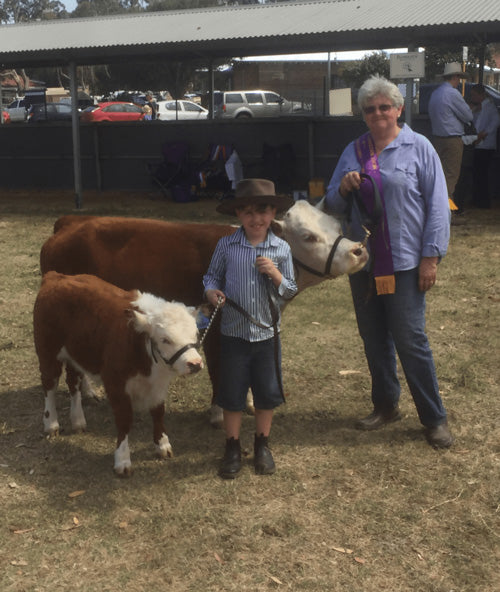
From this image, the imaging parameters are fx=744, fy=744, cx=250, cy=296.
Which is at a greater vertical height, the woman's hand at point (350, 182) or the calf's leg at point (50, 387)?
the woman's hand at point (350, 182)

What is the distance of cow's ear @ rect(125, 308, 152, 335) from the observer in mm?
3980

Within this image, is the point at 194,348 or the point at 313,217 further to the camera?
the point at 313,217

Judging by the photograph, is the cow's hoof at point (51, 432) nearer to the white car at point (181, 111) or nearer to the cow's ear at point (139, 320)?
the cow's ear at point (139, 320)

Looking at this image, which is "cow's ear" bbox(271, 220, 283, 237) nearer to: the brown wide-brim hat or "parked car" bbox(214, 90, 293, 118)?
the brown wide-brim hat

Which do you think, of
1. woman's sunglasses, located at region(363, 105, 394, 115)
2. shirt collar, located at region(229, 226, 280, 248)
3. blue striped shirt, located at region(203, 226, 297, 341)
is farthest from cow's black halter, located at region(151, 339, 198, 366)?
woman's sunglasses, located at region(363, 105, 394, 115)

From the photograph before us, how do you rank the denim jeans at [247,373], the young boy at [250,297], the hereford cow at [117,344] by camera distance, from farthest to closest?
the denim jeans at [247,373], the young boy at [250,297], the hereford cow at [117,344]

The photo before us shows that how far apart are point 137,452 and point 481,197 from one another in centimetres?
1163

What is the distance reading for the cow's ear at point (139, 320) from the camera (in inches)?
157

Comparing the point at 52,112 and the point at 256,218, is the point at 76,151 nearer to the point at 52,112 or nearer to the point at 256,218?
the point at 256,218

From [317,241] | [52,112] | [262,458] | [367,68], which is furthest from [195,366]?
[367,68]

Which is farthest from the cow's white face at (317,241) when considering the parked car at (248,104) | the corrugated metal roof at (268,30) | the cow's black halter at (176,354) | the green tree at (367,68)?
the green tree at (367,68)

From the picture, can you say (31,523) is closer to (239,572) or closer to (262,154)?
(239,572)

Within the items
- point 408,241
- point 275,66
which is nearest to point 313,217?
point 408,241

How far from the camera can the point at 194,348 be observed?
12.8 feet
